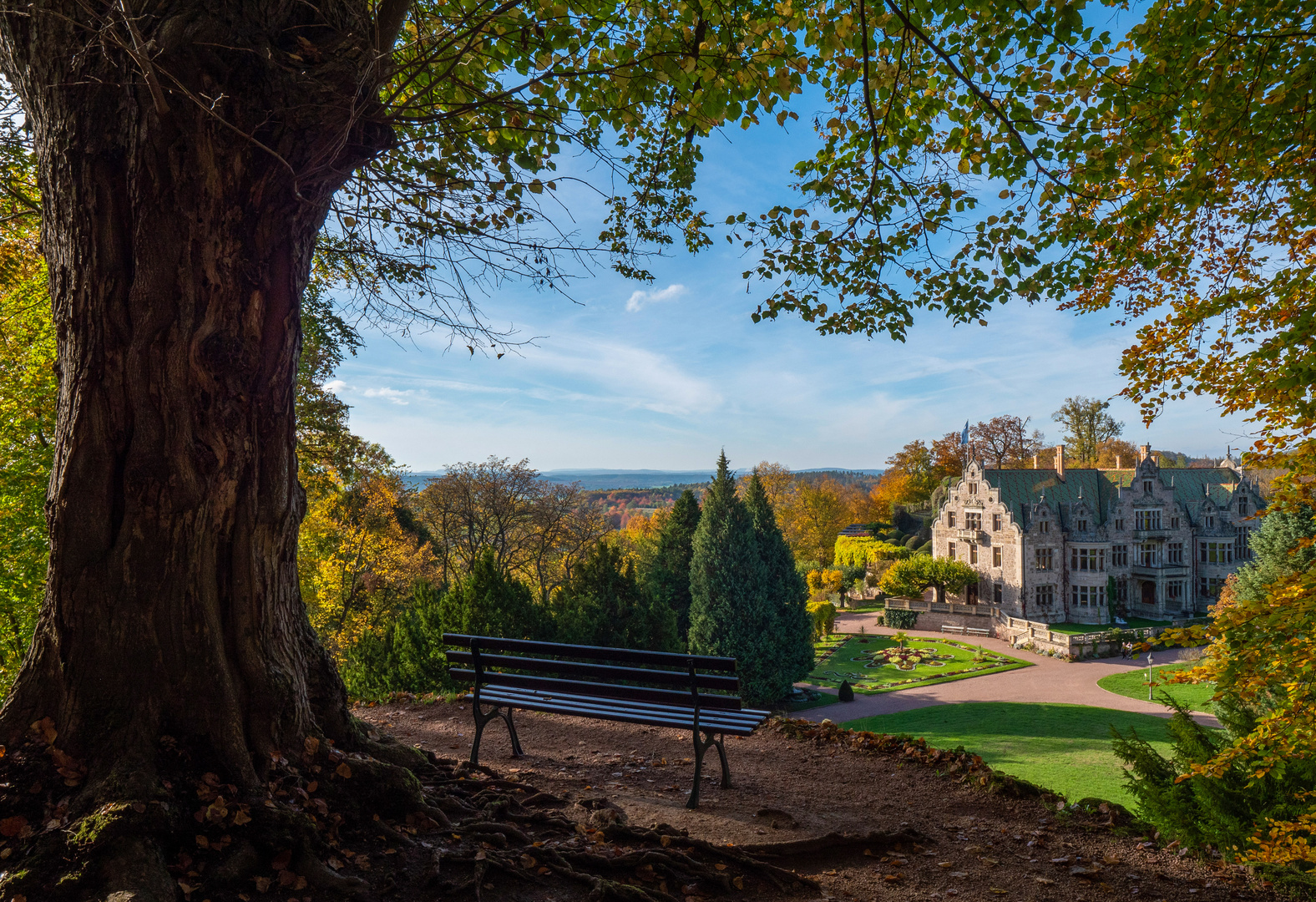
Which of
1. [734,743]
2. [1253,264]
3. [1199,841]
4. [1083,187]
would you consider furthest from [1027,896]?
[1253,264]

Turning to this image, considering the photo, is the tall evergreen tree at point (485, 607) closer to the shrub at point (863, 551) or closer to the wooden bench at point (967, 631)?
the wooden bench at point (967, 631)

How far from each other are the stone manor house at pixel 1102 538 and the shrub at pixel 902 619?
15.2ft

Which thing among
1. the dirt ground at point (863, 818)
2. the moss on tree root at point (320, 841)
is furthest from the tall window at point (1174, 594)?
the moss on tree root at point (320, 841)

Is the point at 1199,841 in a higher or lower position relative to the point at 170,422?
lower

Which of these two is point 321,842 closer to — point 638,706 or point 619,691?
point 619,691

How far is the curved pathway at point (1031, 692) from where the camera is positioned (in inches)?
822

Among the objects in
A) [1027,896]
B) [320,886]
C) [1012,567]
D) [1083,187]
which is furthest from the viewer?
[1012,567]

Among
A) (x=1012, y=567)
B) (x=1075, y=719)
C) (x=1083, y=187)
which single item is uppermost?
(x=1083, y=187)

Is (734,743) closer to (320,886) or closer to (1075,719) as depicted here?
(320,886)

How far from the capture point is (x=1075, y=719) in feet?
63.2

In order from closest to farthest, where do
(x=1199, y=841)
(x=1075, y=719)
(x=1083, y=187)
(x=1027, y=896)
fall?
(x=1027, y=896) < (x=1199, y=841) < (x=1083, y=187) < (x=1075, y=719)

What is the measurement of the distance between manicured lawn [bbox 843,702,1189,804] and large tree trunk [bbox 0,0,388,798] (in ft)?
45.8

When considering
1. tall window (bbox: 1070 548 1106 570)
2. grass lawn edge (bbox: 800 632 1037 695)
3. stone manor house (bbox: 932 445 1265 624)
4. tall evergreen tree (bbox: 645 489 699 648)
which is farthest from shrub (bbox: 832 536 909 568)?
tall evergreen tree (bbox: 645 489 699 648)

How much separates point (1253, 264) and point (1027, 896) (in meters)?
5.13
